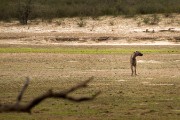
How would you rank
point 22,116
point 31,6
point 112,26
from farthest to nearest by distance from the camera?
point 31,6, point 112,26, point 22,116

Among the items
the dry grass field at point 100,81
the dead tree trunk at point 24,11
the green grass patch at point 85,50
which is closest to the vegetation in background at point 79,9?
the dead tree trunk at point 24,11

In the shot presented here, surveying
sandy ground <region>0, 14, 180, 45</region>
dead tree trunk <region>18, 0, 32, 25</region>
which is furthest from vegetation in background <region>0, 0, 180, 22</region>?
sandy ground <region>0, 14, 180, 45</region>

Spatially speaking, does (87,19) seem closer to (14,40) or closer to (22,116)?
(14,40)

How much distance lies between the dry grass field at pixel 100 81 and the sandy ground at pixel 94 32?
6.86 ft

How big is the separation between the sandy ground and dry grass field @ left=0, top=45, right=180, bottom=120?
2.09 meters

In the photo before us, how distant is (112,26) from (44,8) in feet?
28.2

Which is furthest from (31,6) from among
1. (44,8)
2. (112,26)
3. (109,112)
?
(109,112)

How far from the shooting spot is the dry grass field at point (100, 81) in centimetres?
1147

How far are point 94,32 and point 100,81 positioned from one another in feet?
49.5

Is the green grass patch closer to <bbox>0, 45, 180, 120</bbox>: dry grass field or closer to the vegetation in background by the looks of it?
<bbox>0, 45, 180, 120</bbox>: dry grass field

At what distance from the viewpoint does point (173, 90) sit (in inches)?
576

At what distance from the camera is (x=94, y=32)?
3152cm

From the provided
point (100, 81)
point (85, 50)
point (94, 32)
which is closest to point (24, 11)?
point (94, 32)

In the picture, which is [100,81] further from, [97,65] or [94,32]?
[94,32]
